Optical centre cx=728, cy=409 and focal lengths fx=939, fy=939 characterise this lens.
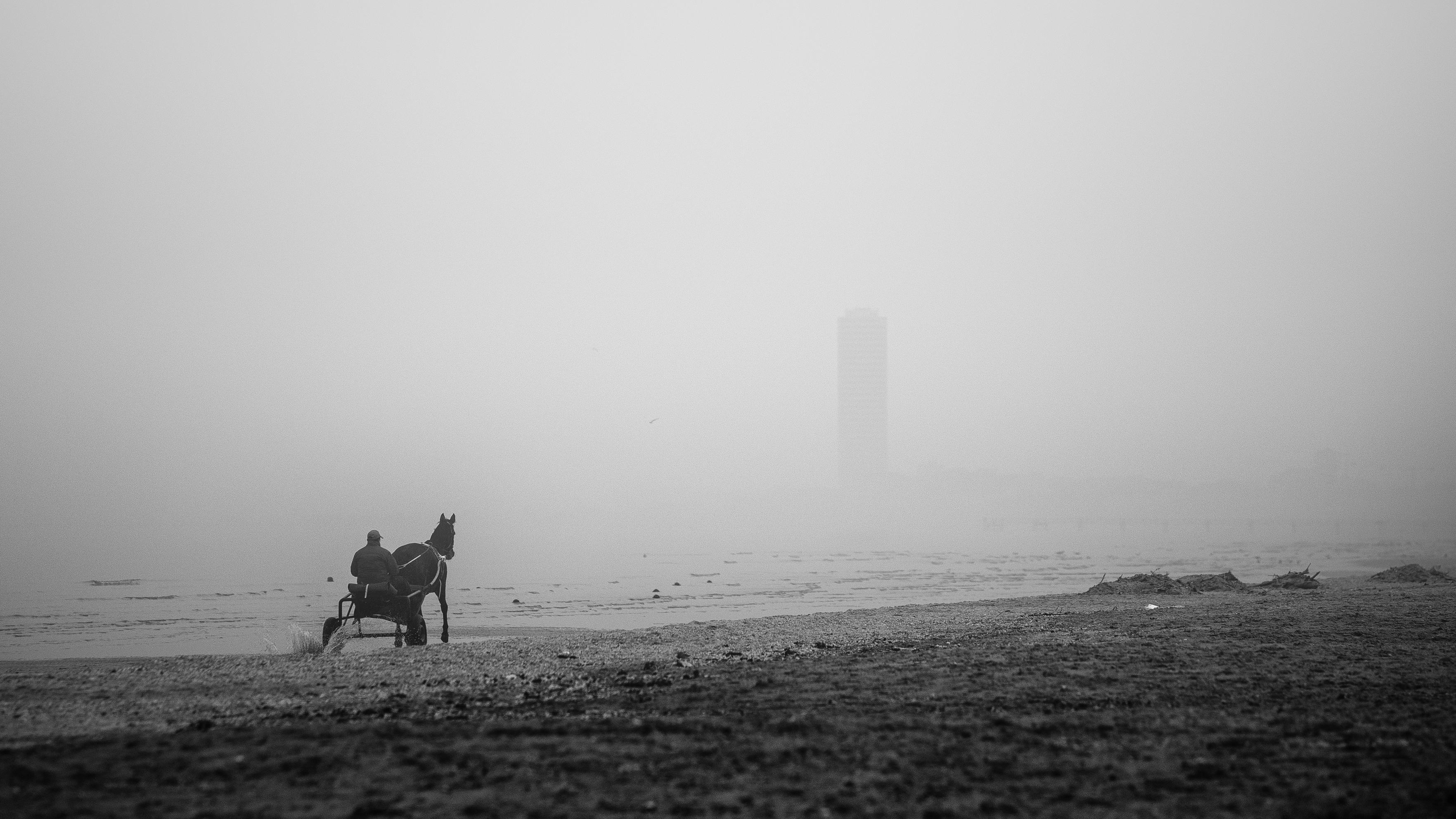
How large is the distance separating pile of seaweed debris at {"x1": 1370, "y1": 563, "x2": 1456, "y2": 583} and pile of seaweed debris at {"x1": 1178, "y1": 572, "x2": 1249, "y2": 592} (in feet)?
19.7

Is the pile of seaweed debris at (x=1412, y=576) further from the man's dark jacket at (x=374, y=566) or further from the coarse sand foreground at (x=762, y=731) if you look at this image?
the man's dark jacket at (x=374, y=566)

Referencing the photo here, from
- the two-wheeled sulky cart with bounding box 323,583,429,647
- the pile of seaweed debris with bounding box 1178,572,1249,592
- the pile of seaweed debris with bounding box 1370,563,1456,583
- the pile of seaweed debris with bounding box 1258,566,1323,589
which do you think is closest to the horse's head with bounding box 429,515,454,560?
the two-wheeled sulky cart with bounding box 323,583,429,647

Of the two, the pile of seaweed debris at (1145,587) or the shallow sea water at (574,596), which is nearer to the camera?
the shallow sea water at (574,596)

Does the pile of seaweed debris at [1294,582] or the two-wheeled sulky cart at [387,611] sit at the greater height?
the two-wheeled sulky cart at [387,611]

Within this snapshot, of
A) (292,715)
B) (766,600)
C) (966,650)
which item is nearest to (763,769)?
(292,715)

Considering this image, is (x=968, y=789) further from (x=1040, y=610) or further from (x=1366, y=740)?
(x=1040, y=610)

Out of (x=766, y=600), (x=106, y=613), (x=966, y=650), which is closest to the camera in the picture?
(x=966, y=650)

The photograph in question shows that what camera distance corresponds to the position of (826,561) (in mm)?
56438

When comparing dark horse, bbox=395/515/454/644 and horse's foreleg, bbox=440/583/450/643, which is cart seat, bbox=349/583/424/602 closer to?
dark horse, bbox=395/515/454/644

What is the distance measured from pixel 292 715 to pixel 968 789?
6.96m

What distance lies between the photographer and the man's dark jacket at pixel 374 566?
17.6 meters

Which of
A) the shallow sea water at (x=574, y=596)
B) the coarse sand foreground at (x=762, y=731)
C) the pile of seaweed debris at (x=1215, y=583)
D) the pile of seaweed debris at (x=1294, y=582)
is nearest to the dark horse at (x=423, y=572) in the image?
the shallow sea water at (x=574, y=596)

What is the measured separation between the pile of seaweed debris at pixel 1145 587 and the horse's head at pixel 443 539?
19.4m

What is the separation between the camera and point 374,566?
1772 cm
